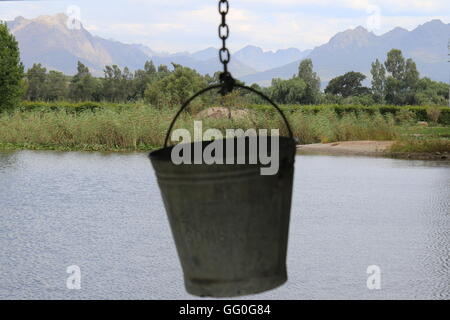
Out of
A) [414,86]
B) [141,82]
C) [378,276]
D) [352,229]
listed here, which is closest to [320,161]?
[352,229]

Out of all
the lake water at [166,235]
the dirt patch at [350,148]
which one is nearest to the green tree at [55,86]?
the dirt patch at [350,148]

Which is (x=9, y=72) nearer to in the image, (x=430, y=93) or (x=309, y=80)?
(x=309, y=80)

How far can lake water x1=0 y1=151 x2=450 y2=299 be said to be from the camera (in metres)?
5.23

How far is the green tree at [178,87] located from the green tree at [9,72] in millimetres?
6941

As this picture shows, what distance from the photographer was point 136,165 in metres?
13.9

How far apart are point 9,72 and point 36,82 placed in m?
28.7

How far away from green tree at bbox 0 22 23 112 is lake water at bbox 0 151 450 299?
48.8 feet

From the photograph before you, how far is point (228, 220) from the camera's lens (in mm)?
3109

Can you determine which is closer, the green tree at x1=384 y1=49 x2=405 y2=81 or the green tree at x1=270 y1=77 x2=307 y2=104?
the green tree at x1=270 y1=77 x2=307 y2=104

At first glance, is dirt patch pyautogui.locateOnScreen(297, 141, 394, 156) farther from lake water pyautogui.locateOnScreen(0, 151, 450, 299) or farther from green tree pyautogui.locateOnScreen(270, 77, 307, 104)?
green tree pyautogui.locateOnScreen(270, 77, 307, 104)

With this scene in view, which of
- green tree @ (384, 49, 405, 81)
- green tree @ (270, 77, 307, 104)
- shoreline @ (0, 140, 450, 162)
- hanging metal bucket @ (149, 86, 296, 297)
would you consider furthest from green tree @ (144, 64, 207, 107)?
hanging metal bucket @ (149, 86, 296, 297)

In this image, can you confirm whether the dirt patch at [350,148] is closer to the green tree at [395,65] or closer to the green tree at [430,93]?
the green tree at [430,93]

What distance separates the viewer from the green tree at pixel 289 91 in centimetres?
4384
